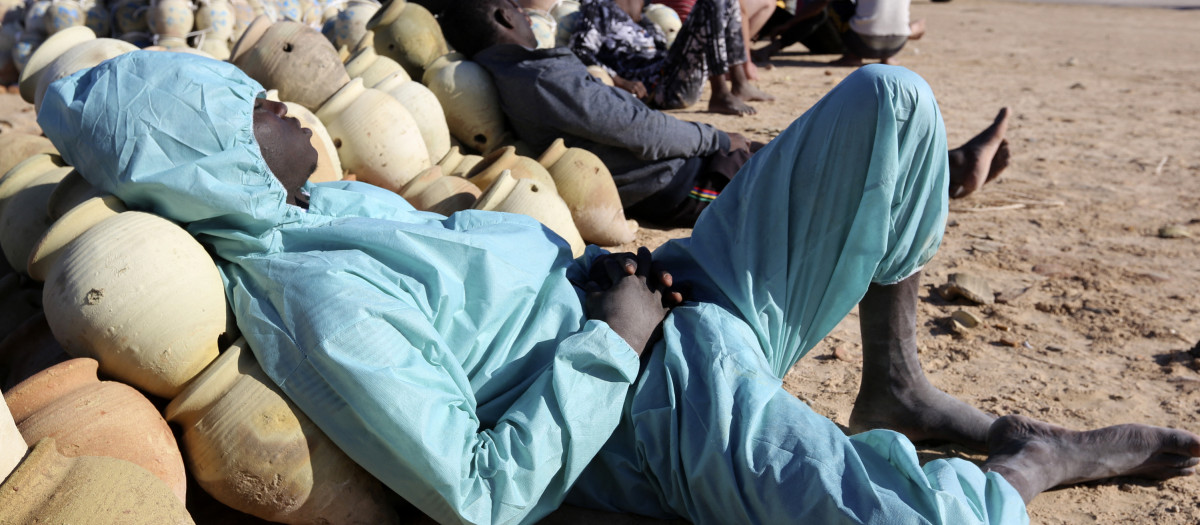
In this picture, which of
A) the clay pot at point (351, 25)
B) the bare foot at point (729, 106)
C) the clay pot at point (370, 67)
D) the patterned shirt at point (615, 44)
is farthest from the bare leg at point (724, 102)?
the clay pot at point (370, 67)

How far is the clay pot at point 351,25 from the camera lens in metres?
4.88

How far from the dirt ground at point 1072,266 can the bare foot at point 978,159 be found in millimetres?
179

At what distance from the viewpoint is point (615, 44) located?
253 inches

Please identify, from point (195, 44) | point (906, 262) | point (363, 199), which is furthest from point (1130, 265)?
point (195, 44)

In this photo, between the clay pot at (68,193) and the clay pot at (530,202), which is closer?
the clay pot at (68,193)

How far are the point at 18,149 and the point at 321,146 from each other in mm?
Answer: 992

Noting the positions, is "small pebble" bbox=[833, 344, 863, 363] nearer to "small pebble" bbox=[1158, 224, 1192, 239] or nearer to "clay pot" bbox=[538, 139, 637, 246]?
"clay pot" bbox=[538, 139, 637, 246]

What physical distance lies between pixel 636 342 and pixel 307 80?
2.17 meters

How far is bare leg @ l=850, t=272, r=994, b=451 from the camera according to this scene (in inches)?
95.7

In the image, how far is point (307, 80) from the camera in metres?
3.67

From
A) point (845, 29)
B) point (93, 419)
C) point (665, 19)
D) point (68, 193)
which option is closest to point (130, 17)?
point (665, 19)

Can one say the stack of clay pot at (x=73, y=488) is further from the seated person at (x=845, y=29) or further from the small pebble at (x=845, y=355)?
the seated person at (x=845, y=29)

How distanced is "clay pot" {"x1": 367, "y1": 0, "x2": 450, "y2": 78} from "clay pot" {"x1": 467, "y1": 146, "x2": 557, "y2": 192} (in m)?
0.99

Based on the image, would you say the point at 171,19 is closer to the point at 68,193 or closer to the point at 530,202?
the point at 530,202
